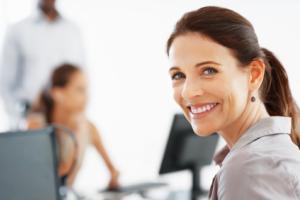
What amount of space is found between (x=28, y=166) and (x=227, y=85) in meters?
0.59

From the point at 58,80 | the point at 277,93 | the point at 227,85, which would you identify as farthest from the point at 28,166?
the point at 58,80

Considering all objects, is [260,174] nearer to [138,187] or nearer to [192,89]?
[192,89]

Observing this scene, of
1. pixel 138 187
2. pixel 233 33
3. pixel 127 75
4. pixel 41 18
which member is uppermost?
pixel 233 33

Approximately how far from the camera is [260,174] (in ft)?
3.67

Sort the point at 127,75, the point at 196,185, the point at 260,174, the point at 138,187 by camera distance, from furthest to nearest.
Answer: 1. the point at 127,75
2. the point at 196,185
3. the point at 138,187
4. the point at 260,174

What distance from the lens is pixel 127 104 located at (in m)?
4.86

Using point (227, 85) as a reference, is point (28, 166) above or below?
below

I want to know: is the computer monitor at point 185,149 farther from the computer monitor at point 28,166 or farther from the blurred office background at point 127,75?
the blurred office background at point 127,75

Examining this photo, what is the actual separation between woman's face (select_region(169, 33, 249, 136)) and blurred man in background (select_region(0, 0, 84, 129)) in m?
2.63

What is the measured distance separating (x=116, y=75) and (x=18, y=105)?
1.18 metres

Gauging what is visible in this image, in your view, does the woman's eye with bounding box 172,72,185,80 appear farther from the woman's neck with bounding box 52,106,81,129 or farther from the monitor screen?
the woman's neck with bounding box 52,106,81,129

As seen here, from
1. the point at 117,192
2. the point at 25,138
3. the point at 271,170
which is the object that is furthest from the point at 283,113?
the point at 117,192

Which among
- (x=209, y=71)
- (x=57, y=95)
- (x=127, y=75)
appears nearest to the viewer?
(x=209, y=71)

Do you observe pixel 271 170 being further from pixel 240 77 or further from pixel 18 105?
pixel 18 105
